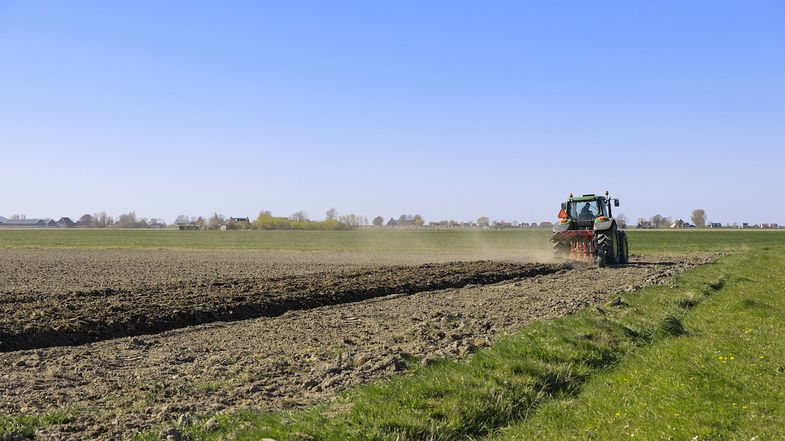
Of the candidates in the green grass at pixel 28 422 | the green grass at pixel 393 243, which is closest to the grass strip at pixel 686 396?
the green grass at pixel 28 422

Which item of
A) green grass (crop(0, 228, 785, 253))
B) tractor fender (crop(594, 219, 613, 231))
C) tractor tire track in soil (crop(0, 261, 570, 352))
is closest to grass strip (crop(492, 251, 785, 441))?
tractor tire track in soil (crop(0, 261, 570, 352))

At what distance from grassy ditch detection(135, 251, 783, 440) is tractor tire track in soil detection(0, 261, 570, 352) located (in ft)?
21.8

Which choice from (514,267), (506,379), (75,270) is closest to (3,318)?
(506,379)

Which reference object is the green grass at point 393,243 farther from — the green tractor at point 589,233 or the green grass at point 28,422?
the green grass at point 28,422

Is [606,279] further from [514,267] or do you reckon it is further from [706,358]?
[706,358]

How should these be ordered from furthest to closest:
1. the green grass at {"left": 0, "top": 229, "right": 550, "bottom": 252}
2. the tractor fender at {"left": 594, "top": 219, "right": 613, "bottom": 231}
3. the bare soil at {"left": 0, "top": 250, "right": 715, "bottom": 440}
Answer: the green grass at {"left": 0, "top": 229, "right": 550, "bottom": 252}
the tractor fender at {"left": 594, "top": 219, "right": 613, "bottom": 231}
the bare soil at {"left": 0, "top": 250, "right": 715, "bottom": 440}

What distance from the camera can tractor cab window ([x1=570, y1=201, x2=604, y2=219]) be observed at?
28547mm

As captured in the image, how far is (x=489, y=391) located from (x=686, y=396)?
2042 millimetres

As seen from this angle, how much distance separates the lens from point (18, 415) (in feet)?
22.1

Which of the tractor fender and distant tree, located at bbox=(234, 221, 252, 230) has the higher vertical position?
distant tree, located at bbox=(234, 221, 252, 230)

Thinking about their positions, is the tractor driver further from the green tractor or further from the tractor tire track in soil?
the tractor tire track in soil

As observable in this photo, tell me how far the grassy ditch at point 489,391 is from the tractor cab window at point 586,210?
1640 cm

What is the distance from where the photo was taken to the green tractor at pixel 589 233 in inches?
1054

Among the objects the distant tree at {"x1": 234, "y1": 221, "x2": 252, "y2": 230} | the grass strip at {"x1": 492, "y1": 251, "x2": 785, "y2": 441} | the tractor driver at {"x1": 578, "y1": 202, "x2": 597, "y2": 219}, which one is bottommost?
the grass strip at {"x1": 492, "y1": 251, "x2": 785, "y2": 441}
